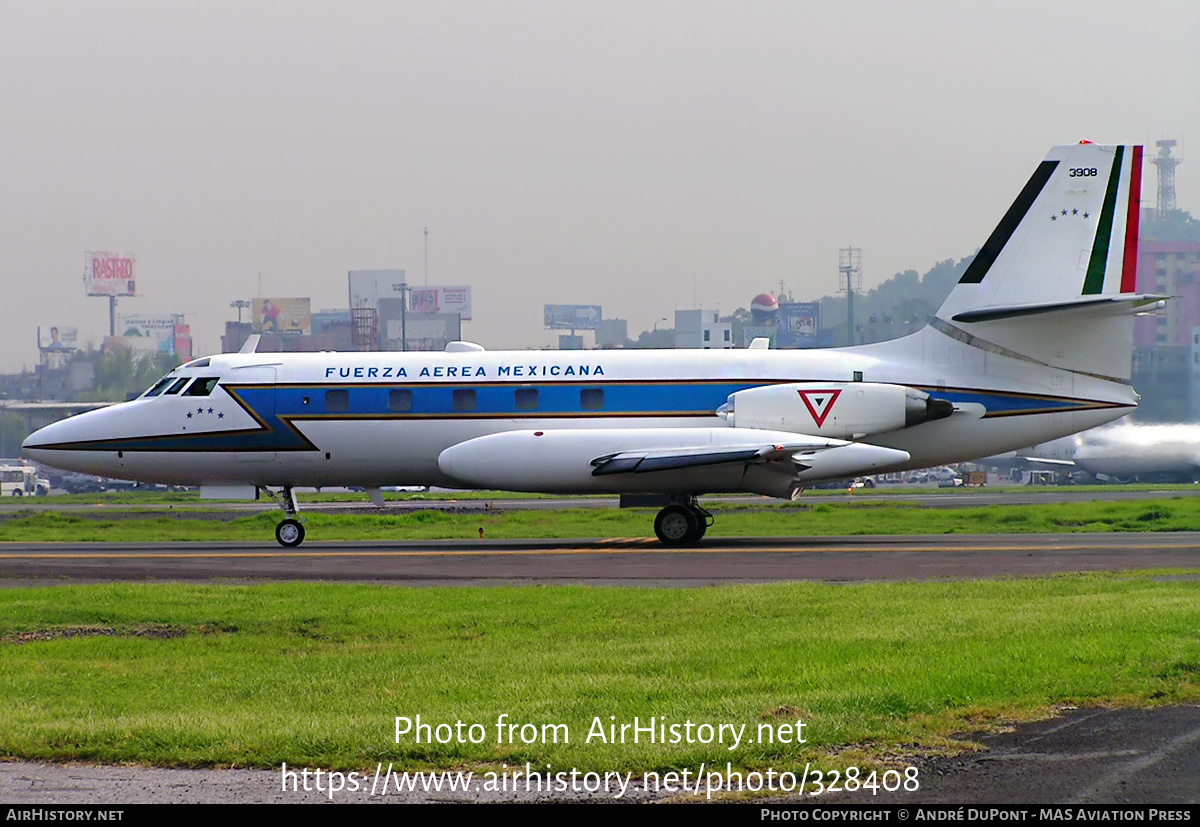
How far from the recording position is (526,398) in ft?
95.8

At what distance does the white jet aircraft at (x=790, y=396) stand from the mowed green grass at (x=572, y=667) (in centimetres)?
967

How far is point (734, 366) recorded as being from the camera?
1128 inches

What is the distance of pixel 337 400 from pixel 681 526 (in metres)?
7.67

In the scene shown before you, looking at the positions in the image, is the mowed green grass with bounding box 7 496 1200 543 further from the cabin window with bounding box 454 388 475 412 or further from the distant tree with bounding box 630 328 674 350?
the distant tree with bounding box 630 328 674 350

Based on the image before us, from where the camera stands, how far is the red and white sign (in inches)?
1110

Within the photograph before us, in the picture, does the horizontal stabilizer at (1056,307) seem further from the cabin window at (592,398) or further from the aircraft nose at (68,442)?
the aircraft nose at (68,442)

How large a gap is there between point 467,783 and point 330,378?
74.5ft

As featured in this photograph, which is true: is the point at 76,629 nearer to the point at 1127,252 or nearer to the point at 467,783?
the point at 467,783

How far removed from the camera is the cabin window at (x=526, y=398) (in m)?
29.2

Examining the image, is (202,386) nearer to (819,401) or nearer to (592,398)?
(592,398)

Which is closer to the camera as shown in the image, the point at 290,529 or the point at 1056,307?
the point at 1056,307

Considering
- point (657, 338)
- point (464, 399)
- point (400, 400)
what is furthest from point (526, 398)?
point (657, 338)

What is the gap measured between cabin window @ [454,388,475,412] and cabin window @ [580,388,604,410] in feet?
7.43
